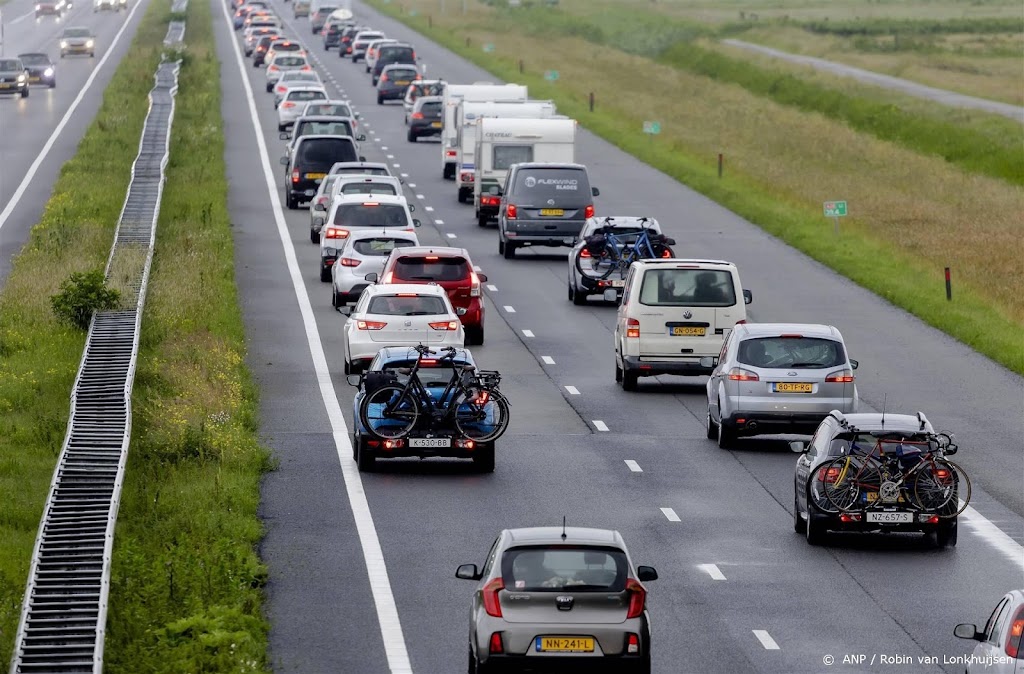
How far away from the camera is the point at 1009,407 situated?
30.2 m

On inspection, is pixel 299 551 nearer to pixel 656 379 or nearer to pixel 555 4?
pixel 656 379

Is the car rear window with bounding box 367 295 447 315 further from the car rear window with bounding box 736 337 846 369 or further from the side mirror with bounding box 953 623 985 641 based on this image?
the side mirror with bounding box 953 623 985 641

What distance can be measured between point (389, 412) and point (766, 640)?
26.0 feet

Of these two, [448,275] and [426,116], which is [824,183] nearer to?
[426,116]

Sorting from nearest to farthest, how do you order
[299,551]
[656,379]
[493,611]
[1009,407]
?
[493,611], [299,551], [1009,407], [656,379]

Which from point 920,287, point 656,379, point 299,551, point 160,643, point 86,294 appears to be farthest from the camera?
point 920,287

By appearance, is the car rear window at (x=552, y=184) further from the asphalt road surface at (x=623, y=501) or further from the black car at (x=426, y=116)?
the black car at (x=426, y=116)

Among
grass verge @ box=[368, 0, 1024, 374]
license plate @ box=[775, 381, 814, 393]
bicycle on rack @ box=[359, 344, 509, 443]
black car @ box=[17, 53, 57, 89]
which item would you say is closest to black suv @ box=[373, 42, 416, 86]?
grass verge @ box=[368, 0, 1024, 374]

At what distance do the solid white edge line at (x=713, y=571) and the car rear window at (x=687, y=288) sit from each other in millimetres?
10713

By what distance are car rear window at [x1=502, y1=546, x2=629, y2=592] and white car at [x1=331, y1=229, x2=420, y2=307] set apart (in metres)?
22.2

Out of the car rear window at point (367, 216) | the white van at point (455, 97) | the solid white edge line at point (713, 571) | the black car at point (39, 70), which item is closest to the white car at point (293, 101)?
the white van at point (455, 97)

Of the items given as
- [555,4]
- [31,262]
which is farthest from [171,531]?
[555,4]

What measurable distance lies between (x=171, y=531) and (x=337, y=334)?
14.9 meters

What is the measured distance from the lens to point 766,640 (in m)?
17.2
